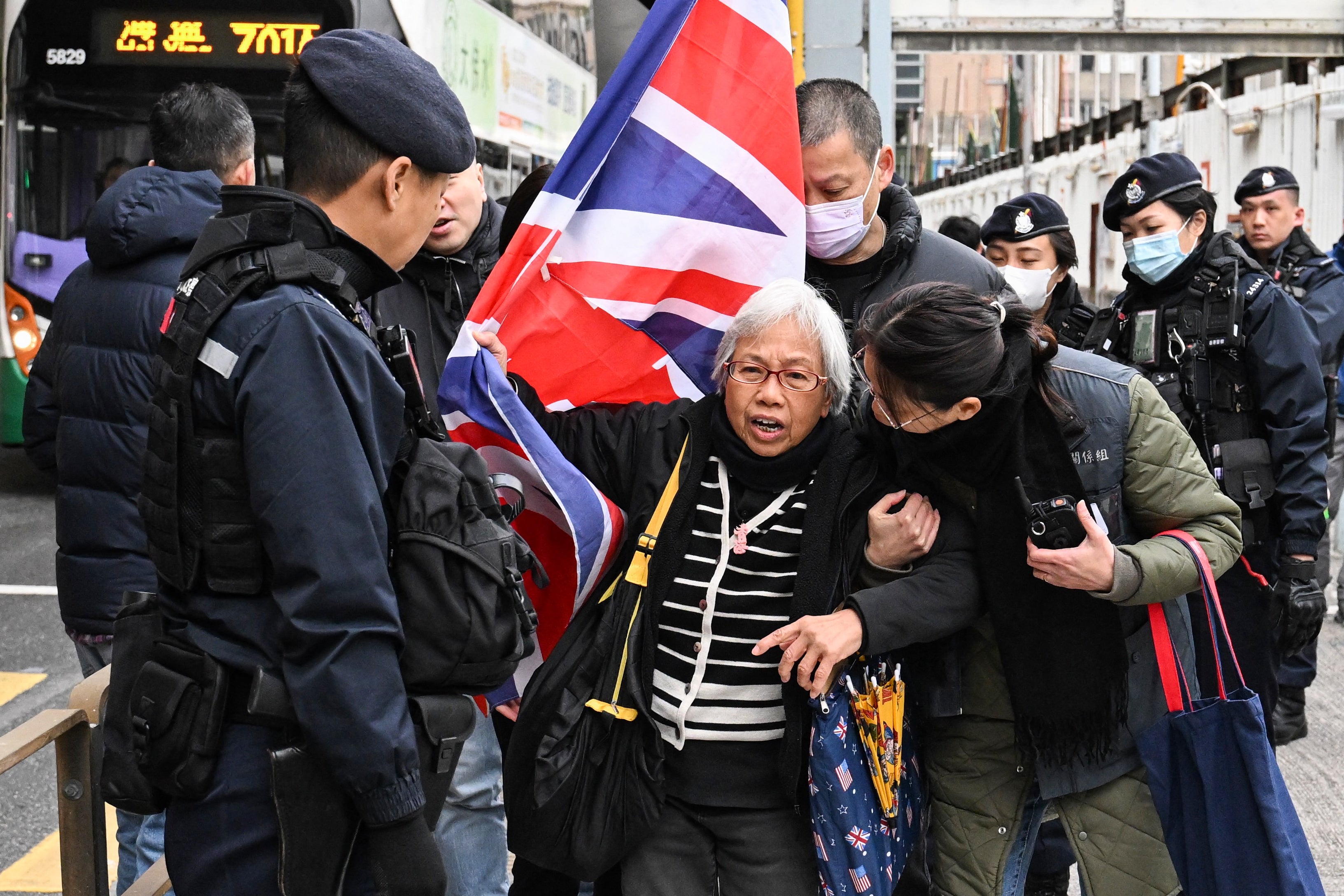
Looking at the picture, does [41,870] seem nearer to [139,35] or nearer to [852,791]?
[852,791]

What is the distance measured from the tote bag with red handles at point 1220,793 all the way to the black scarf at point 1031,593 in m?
0.12

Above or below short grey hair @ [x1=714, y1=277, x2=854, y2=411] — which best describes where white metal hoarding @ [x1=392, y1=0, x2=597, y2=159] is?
above

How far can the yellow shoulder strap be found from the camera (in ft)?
8.79

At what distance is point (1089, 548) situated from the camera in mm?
2451

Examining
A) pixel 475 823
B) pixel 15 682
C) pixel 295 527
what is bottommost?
pixel 15 682

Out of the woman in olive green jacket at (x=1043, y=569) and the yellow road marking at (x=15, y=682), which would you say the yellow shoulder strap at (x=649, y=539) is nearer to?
the woman in olive green jacket at (x=1043, y=569)

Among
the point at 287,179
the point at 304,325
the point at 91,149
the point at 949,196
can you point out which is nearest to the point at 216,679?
the point at 304,325

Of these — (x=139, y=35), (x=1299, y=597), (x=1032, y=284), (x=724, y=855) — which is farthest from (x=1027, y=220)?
(x=139, y=35)

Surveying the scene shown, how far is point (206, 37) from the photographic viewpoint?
8.48 meters

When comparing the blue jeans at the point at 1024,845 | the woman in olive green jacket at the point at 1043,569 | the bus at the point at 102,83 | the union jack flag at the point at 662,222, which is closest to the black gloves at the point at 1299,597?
the woman in olive green jacket at the point at 1043,569

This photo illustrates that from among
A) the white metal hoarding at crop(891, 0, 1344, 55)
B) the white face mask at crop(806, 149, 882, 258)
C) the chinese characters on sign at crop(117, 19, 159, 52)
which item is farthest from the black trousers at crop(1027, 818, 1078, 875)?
the white metal hoarding at crop(891, 0, 1344, 55)

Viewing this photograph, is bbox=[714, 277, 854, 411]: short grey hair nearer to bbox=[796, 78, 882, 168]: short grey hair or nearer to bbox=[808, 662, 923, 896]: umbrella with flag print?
bbox=[808, 662, 923, 896]: umbrella with flag print

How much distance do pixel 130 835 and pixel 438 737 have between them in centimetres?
192

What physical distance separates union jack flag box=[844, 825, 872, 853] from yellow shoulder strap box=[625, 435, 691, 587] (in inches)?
24.1
